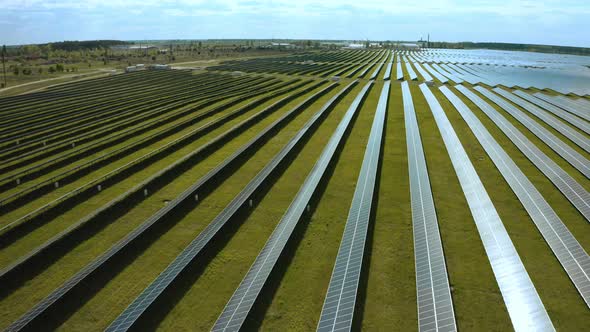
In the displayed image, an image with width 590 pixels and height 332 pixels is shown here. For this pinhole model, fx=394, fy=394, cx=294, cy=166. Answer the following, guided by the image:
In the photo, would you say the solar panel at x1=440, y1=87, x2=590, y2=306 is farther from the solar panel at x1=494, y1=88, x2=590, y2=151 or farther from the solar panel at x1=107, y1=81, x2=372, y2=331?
the solar panel at x1=107, y1=81, x2=372, y2=331

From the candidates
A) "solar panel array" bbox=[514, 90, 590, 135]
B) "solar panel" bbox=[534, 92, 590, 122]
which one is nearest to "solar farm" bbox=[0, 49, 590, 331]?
"solar panel array" bbox=[514, 90, 590, 135]

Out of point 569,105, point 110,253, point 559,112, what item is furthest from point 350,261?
point 569,105

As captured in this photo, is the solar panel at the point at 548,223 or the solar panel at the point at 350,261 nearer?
the solar panel at the point at 350,261

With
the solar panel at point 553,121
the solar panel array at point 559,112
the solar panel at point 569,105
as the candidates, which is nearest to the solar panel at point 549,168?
the solar panel at point 553,121

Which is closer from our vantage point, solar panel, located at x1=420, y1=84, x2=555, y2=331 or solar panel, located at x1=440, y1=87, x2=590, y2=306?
solar panel, located at x1=420, y1=84, x2=555, y2=331

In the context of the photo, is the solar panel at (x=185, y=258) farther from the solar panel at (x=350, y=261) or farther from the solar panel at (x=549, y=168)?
the solar panel at (x=549, y=168)

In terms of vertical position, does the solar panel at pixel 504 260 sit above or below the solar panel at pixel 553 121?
below

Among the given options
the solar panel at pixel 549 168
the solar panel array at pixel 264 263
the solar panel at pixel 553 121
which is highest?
the solar panel at pixel 553 121
